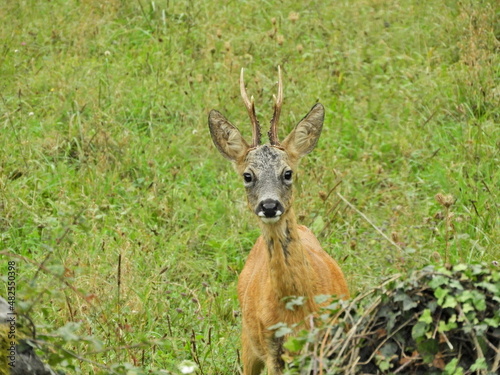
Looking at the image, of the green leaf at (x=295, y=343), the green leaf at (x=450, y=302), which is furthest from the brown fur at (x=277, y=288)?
the green leaf at (x=450, y=302)

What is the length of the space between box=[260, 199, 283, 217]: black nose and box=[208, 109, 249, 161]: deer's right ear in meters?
0.73

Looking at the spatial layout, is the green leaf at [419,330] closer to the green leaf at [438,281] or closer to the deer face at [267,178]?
the green leaf at [438,281]

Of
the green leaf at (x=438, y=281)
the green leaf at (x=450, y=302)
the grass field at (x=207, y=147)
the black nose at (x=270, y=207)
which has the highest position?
the green leaf at (x=438, y=281)

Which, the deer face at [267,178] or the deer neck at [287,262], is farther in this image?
the deer face at [267,178]

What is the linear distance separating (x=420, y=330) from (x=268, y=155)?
6.85 ft

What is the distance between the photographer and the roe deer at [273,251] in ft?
16.6

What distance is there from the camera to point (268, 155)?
5.48 metres

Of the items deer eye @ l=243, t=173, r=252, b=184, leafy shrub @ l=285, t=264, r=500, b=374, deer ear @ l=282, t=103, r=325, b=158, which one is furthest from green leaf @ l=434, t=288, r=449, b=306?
deer ear @ l=282, t=103, r=325, b=158

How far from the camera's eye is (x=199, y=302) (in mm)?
6059

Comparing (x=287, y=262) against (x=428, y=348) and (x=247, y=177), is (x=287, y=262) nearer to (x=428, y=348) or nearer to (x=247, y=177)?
(x=247, y=177)

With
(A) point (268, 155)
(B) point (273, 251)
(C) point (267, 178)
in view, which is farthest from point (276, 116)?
(B) point (273, 251)

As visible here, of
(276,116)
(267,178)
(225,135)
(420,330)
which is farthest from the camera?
(225,135)

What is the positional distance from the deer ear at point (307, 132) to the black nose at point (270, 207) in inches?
28.4

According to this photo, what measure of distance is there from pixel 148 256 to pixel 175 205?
2.60 feet
